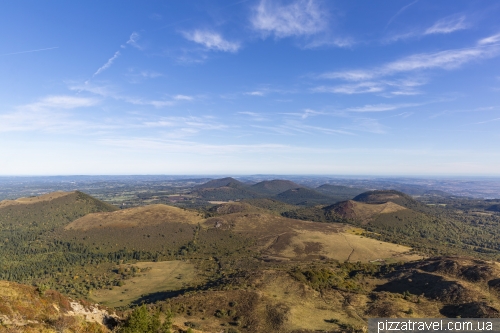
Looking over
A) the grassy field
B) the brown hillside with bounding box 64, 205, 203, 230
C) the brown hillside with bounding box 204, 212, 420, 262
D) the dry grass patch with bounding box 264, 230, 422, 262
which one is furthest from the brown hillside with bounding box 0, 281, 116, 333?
the brown hillside with bounding box 64, 205, 203, 230

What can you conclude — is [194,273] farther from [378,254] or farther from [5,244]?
[5,244]

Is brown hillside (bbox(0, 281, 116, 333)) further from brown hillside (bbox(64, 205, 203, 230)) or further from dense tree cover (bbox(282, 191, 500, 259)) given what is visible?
dense tree cover (bbox(282, 191, 500, 259))

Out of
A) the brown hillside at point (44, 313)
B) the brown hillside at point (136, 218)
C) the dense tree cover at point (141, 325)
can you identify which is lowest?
the brown hillside at point (136, 218)

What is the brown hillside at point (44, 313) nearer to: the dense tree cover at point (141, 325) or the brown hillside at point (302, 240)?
the dense tree cover at point (141, 325)

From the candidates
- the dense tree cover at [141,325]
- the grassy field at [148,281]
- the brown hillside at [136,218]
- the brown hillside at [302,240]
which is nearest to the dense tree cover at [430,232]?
the brown hillside at [302,240]

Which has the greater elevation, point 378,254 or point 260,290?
point 260,290

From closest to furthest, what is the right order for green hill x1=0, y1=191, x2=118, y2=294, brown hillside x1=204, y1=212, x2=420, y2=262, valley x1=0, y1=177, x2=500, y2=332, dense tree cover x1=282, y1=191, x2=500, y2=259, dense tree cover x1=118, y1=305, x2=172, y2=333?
dense tree cover x1=118, y1=305, x2=172, y2=333
valley x1=0, y1=177, x2=500, y2=332
green hill x1=0, y1=191, x2=118, y2=294
brown hillside x1=204, y1=212, x2=420, y2=262
dense tree cover x1=282, y1=191, x2=500, y2=259

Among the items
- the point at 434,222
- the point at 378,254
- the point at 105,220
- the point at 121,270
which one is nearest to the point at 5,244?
the point at 105,220
